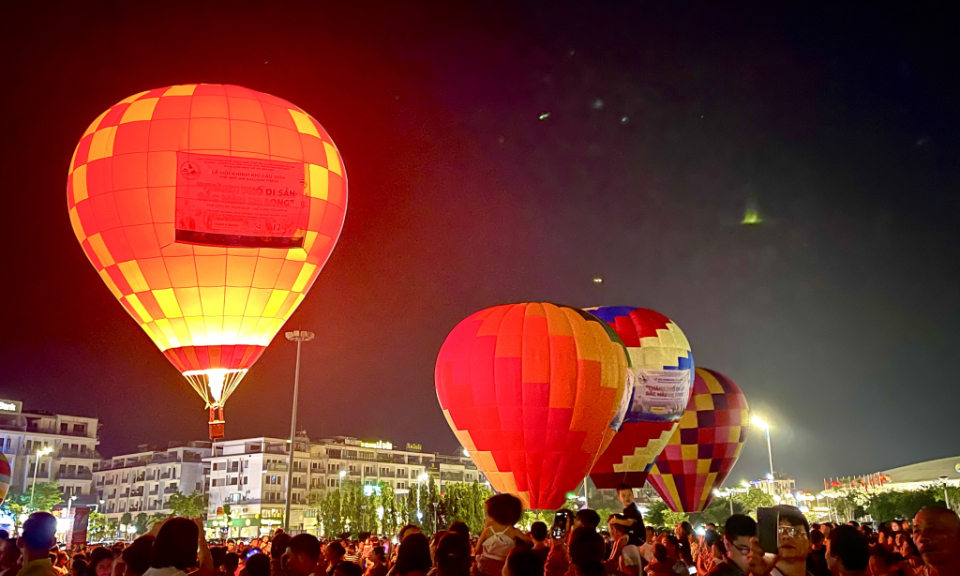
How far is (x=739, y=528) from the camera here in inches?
210

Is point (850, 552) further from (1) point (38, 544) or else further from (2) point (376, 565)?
(1) point (38, 544)

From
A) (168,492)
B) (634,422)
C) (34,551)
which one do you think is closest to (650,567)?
(34,551)

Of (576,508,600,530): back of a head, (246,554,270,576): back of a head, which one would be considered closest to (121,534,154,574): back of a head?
(246,554,270,576): back of a head

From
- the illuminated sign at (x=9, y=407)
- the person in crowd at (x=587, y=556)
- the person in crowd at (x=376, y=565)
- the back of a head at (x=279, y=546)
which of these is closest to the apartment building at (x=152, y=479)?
the illuminated sign at (x=9, y=407)

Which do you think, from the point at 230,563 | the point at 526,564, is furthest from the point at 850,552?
the point at 230,563

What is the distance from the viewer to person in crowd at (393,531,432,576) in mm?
4664

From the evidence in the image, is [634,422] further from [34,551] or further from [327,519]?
[327,519]

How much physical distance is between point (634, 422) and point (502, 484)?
18.3 feet

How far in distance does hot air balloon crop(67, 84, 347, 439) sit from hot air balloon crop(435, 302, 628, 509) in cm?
510

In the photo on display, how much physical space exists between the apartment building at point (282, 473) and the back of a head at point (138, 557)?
7547cm

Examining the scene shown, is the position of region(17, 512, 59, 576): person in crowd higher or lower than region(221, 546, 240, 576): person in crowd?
higher

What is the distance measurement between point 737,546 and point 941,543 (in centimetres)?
117

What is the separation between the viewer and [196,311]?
53.8ft

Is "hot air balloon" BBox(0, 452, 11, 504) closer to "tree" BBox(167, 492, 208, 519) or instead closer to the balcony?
"tree" BBox(167, 492, 208, 519)
